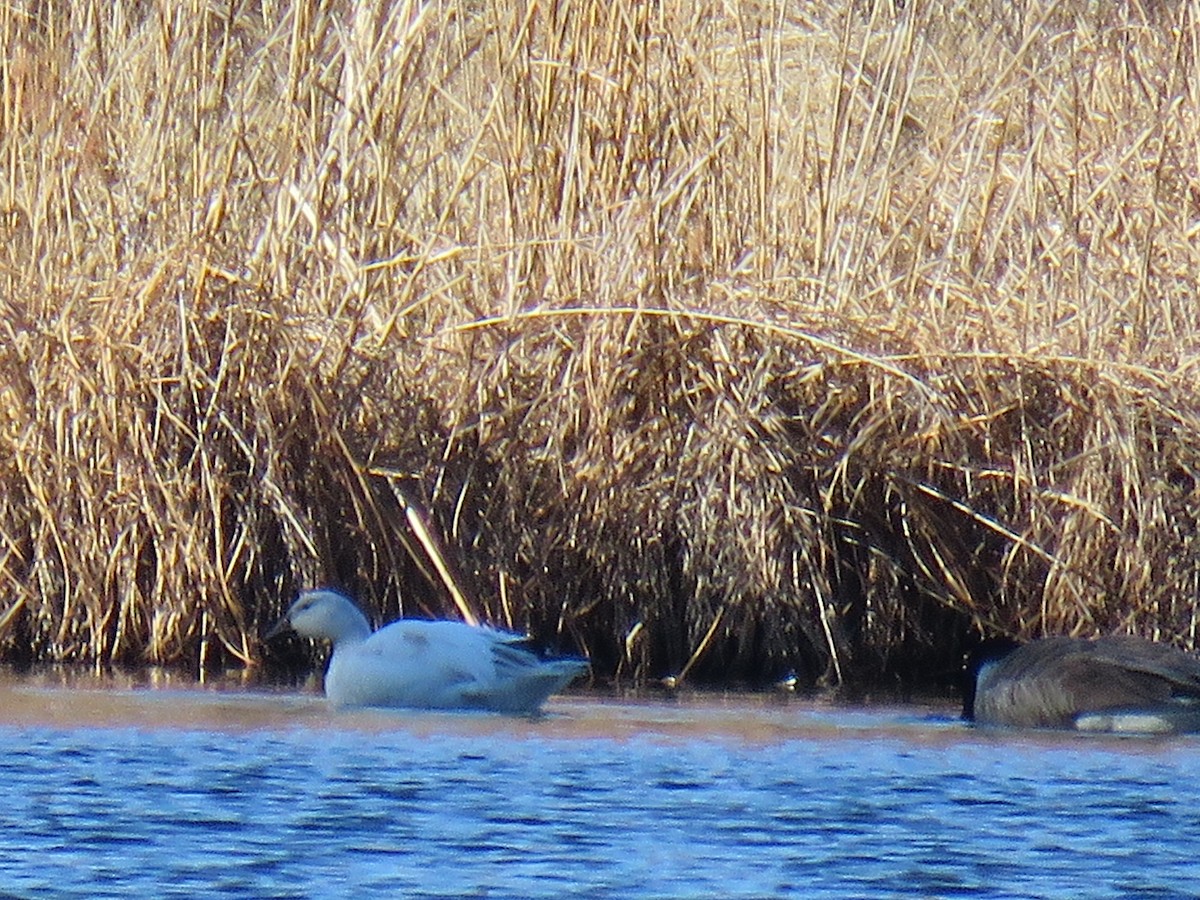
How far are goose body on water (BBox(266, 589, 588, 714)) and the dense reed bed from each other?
57 centimetres

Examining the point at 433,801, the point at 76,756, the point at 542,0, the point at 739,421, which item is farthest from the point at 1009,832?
the point at 542,0

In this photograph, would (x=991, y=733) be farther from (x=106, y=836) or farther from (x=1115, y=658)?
(x=106, y=836)

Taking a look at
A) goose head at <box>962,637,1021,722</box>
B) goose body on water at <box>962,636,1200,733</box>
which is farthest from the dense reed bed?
goose body on water at <box>962,636,1200,733</box>

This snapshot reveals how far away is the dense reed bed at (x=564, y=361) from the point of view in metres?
6.98

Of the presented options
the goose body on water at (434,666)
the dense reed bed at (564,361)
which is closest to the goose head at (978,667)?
the dense reed bed at (564,361)

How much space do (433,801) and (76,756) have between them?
2.99ft

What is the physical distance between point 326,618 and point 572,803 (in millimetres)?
1837

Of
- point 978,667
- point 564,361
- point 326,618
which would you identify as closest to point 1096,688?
point 978,667

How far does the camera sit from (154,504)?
6.91 metres

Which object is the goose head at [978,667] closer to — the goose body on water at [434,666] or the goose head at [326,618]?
the goose body on water at [434,666]

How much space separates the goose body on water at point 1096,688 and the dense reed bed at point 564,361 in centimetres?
71

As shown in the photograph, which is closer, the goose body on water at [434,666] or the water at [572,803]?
the water at [572,803]

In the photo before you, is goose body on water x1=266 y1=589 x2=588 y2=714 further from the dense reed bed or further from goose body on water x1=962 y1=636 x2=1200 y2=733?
goose body on water x1=962 y1=636 x2=1200 y2=733

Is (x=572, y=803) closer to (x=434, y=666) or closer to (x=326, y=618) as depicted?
(x=434, y=666)
